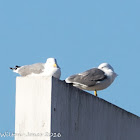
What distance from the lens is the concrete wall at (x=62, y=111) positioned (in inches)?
271

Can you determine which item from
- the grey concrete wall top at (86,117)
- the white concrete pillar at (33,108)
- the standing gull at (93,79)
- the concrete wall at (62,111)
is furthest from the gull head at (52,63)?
the white concrete pillar at (33,108)

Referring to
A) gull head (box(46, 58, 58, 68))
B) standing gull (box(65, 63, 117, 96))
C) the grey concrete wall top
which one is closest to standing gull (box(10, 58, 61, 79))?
gull head (box(46, 58, 58, 68))

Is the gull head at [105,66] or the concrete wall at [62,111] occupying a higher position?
the gull head at [105,66]

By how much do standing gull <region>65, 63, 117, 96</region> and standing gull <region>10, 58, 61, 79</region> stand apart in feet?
1.91

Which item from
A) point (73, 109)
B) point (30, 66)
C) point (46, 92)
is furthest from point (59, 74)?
point (46, 92)

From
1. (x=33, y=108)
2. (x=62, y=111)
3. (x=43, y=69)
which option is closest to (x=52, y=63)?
(x=43, y=69)

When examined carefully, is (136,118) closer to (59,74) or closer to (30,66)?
(59,74)

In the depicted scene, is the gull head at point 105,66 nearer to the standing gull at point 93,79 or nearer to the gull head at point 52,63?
the standing gull at point 93,79

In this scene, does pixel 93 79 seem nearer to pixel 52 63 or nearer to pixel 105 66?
pixel 105 66

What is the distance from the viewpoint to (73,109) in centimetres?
762

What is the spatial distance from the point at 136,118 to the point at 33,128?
10.1 ft

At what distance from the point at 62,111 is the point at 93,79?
5328mm

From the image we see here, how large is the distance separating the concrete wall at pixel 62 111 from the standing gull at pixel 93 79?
350 cm

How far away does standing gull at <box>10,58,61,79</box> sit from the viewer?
37.0ft
